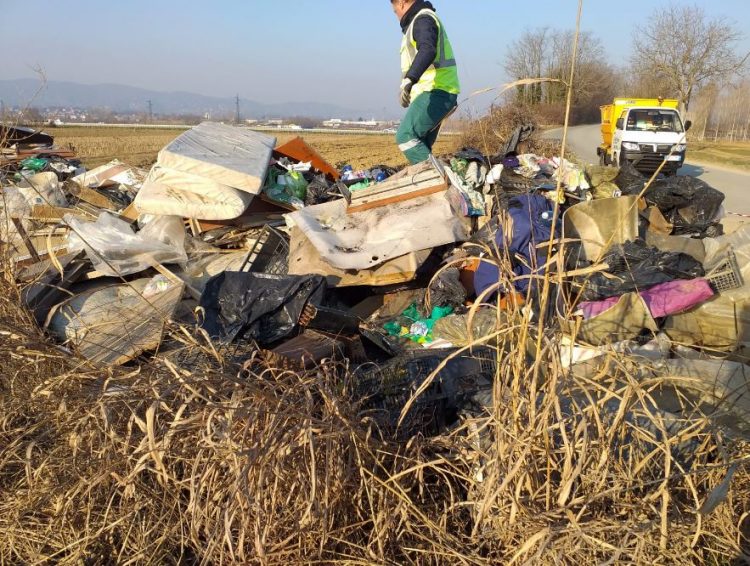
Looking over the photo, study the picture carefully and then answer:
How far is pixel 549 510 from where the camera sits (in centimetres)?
152

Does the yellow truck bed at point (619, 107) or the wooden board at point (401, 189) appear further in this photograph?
the yellow truck bed at point (619, 107)

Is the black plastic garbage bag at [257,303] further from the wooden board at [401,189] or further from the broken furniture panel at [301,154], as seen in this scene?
the broken furniture panel at [301,154]

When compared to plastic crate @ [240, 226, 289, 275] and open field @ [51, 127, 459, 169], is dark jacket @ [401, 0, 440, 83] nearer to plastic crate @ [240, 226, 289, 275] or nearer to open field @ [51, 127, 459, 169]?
plastic crate @ [240, 226, 289, 275]

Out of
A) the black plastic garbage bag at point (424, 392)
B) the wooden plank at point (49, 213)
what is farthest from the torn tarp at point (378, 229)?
the wooden plank at point (49, 213)

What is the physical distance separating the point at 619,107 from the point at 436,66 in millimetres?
14715

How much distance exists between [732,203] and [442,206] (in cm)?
775

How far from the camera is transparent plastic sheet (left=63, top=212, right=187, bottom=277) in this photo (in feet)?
14.0

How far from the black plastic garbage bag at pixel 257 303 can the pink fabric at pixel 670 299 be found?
1.75m

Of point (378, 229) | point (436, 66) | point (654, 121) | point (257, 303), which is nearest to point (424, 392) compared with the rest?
point (257, 303)

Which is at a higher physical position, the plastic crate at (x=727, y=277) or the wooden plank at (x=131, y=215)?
the wooden plank at (x=131, y=215)

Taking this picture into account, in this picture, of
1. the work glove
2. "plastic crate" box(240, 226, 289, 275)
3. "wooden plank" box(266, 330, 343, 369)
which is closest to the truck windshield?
the work glove

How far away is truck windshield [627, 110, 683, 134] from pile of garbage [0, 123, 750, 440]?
9222 mm

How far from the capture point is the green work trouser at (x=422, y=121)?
540 centimetres

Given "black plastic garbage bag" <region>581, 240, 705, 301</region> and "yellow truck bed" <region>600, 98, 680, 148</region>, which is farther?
"yellow truck bed" <region>600, 98, 680, 148</region>
